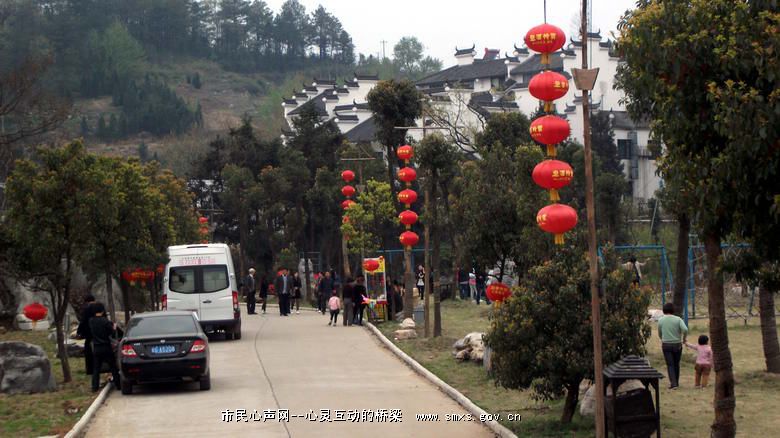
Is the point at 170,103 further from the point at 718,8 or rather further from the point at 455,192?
the point at 718,8

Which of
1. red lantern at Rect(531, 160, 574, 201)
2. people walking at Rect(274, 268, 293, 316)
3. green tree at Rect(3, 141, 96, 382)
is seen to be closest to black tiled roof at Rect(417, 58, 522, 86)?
people walking at Rect(274, 268, 293, 316)

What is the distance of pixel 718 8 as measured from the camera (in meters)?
9.05

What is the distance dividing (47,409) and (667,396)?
9.86m

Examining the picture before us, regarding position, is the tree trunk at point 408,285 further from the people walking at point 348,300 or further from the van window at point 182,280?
the van window at point 182,280

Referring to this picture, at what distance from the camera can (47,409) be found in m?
16.8

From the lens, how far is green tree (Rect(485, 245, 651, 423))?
13078 millimetres

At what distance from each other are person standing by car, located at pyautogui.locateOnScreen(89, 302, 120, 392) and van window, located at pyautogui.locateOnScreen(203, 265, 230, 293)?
9.06 m

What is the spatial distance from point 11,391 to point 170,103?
97733 millimetres

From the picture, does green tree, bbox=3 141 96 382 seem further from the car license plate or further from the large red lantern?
the large red lantern

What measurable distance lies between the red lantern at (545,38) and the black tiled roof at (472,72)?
6595 cm

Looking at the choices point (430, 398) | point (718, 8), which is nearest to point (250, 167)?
point (430, 398)

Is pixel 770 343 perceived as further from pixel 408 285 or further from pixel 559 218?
pixel 408 285

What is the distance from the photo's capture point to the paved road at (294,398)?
46.7 feet

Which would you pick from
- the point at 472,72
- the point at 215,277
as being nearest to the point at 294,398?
the point at 215,277
